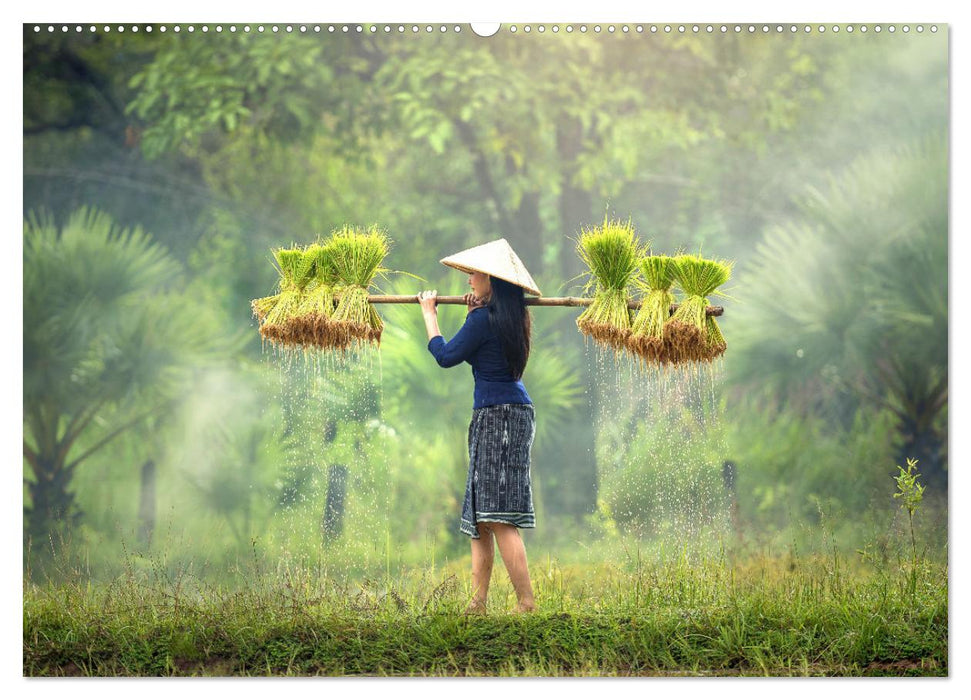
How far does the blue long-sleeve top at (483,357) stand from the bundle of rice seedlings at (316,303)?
0.60 metres

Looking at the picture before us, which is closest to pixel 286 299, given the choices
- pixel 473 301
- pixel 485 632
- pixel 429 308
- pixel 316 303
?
pixel 316 303

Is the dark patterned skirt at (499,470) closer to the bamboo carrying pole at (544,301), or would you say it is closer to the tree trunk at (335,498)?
the bamboo carrying pole at (544,301)

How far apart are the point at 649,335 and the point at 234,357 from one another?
135 inches

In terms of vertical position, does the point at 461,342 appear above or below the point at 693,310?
below

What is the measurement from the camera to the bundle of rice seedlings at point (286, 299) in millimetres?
5992

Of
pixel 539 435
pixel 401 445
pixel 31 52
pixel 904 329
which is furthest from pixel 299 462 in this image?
pixel 904 329

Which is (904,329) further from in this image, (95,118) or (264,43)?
(95,118)

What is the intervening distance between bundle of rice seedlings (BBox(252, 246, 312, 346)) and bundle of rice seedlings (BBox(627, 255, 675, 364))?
1671 mm

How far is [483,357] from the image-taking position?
5734mm

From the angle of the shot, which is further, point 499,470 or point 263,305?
point 263,305

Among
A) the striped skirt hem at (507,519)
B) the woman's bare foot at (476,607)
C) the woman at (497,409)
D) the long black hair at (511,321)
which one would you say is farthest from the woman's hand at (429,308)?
the woman's bare foot at (476,607)

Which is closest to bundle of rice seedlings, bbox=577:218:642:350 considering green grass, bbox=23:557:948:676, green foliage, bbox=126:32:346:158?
green grass, bbox=23:557:948:676

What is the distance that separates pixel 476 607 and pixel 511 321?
139 cm

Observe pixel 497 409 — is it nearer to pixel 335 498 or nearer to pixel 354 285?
pixel 354 285
